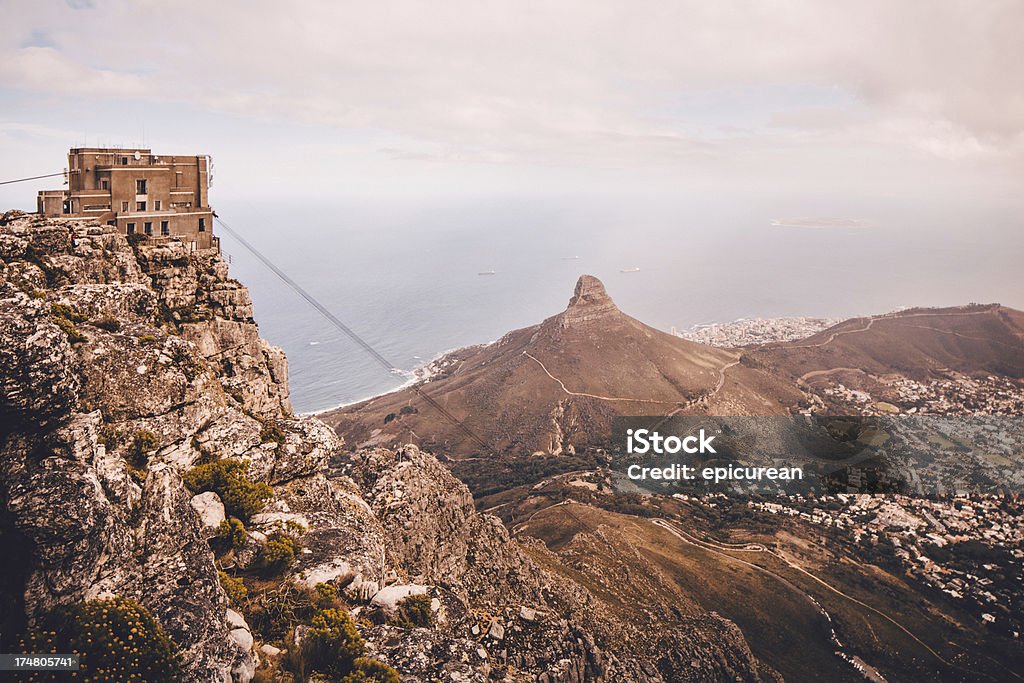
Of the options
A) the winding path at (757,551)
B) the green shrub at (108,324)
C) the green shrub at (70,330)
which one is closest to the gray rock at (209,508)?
the green shrub at (70,330)

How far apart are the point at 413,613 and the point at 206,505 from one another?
20.4 feet

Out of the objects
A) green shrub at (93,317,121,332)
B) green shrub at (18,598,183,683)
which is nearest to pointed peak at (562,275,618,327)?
green shrub at (93,317,121,332)

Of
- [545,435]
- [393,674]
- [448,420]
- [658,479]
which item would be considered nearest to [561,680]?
[393,674]

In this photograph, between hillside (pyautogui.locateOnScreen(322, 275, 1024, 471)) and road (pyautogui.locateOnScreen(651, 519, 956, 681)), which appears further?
hillside (pyautogui.locateOnScreen(322, 275, 1024, 471))

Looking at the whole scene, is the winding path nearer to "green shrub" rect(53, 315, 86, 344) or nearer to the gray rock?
the gray rock

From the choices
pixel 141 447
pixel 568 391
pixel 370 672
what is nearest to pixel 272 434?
pixel 141 447

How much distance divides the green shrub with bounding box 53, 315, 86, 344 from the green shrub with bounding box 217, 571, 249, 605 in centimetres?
699

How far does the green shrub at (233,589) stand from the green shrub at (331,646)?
1828 mm

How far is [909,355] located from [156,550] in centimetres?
15160

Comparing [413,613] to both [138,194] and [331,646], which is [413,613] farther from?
[138,194]

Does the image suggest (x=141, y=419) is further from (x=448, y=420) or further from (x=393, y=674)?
(x=448, y=420)

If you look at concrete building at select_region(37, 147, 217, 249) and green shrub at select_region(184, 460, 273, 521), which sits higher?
concrete building at select_region(37, 147, 217, 249)

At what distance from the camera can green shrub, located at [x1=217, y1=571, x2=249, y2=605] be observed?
14734 millimetres

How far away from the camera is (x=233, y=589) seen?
1477 centimetres
